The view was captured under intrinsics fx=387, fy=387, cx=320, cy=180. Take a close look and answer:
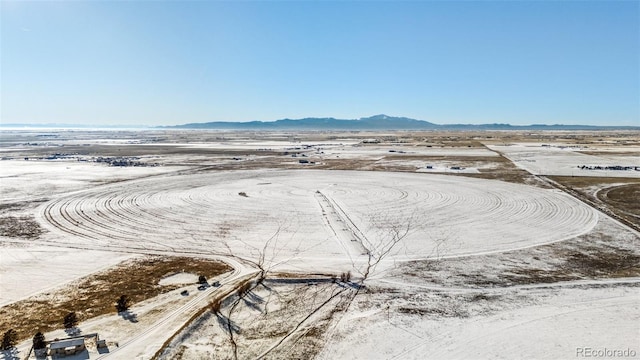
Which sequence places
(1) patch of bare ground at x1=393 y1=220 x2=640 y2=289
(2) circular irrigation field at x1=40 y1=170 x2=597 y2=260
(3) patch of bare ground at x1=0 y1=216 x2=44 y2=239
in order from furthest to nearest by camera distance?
1. (3) patch of bare ground at x1=0 y1=216 x2=44 y2=239
2. (2) circular irrigation field at x1=40 y1=170 x2=597 y2=260
3. (1) patch of bare ground at x1=393 y1=220 x2=640 y2=289

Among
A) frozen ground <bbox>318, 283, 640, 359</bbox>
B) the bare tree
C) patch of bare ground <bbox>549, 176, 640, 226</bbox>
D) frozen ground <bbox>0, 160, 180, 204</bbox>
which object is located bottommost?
the bare tree

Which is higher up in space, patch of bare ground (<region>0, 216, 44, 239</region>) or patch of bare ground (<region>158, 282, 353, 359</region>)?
patch of bare ground (<region>0, 216, 44, 239</region>)

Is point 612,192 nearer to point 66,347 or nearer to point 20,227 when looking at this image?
point 66,347

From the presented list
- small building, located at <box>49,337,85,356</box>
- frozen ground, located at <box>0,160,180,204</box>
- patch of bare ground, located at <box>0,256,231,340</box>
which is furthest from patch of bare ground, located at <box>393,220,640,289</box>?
frozen ground, located at <box>0,160,180,204</box>

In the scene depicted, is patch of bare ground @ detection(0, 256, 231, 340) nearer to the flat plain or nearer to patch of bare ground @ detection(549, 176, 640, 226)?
the flat plain

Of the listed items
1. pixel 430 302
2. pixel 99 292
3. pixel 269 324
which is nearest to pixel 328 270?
pixel 430 302
